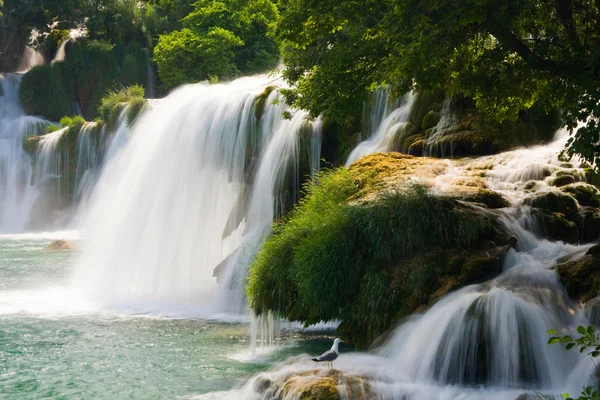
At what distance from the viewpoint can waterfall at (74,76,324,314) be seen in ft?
54.7

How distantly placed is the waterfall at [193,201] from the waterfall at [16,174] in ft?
42.3

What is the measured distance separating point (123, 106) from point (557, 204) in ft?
69.2

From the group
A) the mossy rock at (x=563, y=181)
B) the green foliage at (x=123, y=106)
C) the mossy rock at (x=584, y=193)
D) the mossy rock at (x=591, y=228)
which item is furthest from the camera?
the green foliage at (x=123, y=106)

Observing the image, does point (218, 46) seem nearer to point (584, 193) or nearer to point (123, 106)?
point (123, 106)

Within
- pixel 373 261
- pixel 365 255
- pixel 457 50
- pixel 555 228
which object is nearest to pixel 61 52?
pixel 457 50

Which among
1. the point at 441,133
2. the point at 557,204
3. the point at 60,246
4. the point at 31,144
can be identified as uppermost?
the point at 31,144

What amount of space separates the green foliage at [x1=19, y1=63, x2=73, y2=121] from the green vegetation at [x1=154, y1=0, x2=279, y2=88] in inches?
235

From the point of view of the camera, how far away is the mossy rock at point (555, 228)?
1024cm

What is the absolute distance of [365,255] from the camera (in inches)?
403

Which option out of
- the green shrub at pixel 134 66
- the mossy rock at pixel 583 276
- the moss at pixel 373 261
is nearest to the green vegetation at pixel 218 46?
the green shrub at pixel 134 66

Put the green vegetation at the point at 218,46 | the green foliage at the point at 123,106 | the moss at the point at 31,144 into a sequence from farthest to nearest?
the green vegetation at the point at 218,46, the moss at the point at 31,144, the green foliage at the point at 123,106

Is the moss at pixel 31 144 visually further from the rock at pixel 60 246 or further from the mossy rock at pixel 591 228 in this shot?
the mossy rock at pixel 591 228

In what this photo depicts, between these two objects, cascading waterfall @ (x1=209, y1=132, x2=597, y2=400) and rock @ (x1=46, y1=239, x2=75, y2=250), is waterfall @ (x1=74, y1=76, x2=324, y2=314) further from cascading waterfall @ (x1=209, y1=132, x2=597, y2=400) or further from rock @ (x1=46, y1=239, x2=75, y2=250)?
cascading waterfall @ (x1=209, y1=132, x2=597, y2=400)

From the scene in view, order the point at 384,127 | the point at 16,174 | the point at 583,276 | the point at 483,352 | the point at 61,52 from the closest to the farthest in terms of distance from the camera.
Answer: the point at 483,352 → the point at 583,276 → the point at 384,127 → the point at 16,174 → the point at 61,52
